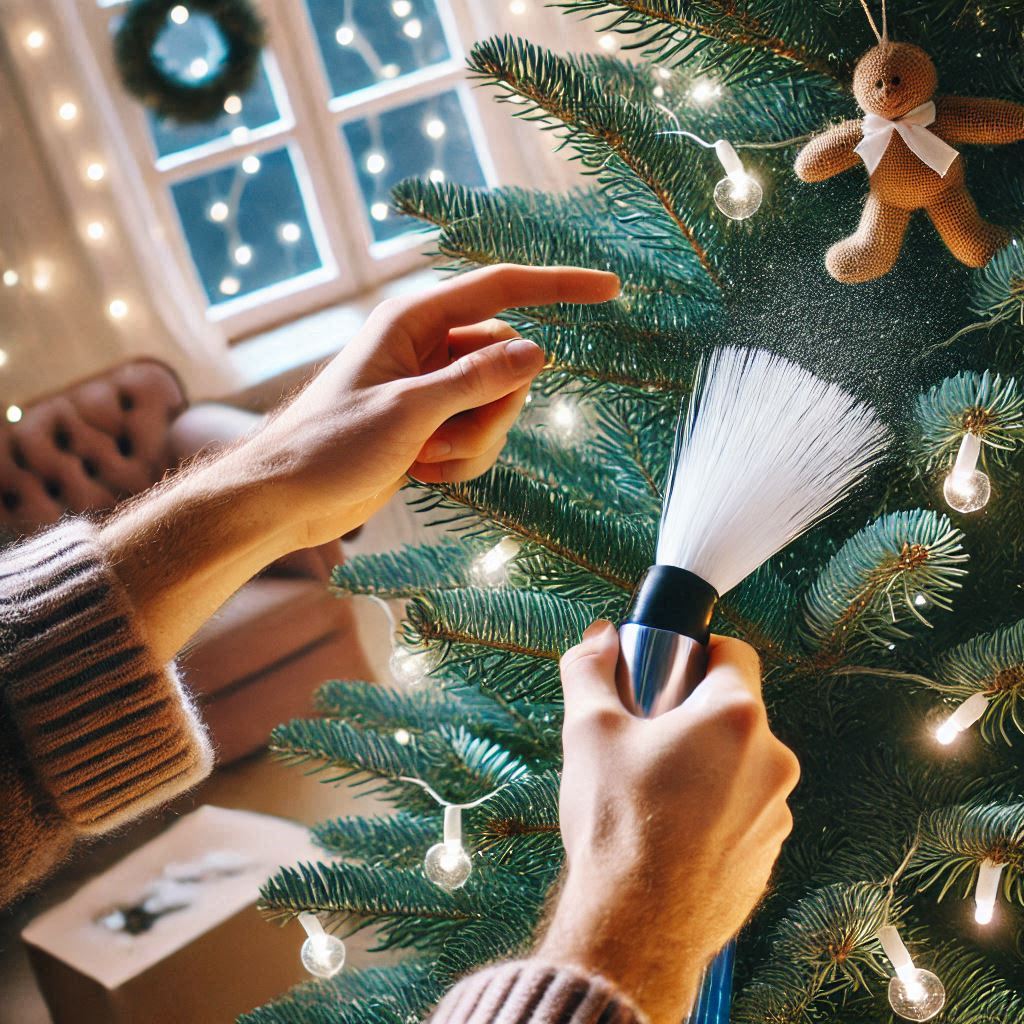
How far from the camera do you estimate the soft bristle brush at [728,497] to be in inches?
19.0

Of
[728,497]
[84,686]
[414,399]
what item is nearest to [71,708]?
[84,686]

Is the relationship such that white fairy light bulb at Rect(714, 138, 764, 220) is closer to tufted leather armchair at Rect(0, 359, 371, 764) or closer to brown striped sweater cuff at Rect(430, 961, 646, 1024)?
brown striped sweater cuff at Rect(430, 961, 646, 1024)

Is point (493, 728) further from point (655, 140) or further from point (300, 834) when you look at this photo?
point (300, 834)

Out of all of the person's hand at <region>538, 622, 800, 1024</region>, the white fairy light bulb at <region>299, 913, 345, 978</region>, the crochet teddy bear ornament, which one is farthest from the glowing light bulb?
the crochet teddy bear ornament

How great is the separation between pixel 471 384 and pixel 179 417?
1906mm

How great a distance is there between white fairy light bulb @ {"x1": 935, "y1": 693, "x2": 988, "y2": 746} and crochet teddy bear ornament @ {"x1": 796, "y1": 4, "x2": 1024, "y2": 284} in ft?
0.84

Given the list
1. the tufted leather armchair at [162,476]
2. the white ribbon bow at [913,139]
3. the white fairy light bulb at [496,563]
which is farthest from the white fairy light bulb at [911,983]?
the tufted leather armchair at [162,476]

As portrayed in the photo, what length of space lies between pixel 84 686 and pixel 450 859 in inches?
11.7

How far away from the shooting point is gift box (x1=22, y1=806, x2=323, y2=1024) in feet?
4.56

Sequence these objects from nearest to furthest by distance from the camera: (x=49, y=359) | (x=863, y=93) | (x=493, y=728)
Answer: (x=863, y=93)
(x=493, y=728)
(x=49, y=359)

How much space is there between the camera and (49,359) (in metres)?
2.31

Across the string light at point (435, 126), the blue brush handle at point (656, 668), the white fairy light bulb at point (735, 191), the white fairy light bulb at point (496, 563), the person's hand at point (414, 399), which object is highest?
the string light at point (435, 126)

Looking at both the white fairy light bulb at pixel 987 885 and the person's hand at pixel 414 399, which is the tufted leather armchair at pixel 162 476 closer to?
the person's hand at pixel 414 399

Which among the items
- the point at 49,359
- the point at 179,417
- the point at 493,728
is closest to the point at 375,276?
the point at 179,417
